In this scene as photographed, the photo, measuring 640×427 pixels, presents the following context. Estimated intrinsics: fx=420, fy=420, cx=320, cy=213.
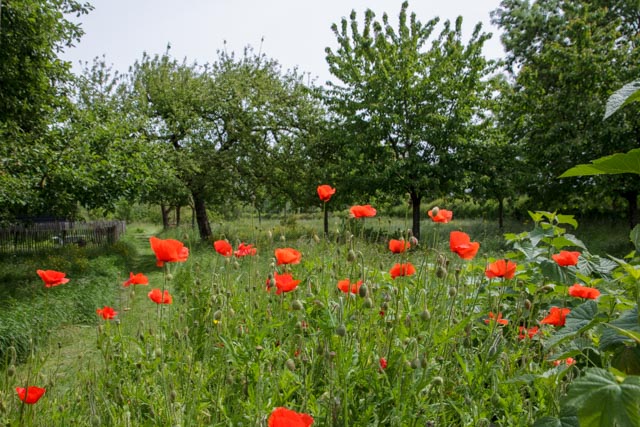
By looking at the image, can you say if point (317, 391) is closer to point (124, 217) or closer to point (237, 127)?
point (237, 127)

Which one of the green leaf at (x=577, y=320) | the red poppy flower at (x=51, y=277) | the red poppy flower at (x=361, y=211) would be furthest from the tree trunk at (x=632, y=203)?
the red poppy flower at (x=51, y=277)

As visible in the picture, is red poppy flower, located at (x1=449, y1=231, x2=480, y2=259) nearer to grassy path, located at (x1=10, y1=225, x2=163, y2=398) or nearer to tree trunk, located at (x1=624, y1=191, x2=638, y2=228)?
grassy path, located at (x1=10, y1=225, x2=163, y2=398)

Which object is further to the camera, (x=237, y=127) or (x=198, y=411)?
(x=237, y=127)

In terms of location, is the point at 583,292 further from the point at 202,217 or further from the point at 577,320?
the point at 202,217

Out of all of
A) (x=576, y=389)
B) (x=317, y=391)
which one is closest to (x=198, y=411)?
(x=317, y=391)

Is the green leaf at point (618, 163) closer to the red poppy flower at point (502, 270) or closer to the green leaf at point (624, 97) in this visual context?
the green leaf at point (624, 97)

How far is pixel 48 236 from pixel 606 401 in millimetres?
17429

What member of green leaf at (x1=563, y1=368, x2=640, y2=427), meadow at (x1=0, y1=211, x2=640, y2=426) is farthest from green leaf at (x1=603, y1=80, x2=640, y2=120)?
green leaf at (x1=563, y1=368, x2=640, y2=427)

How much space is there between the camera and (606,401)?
72cm

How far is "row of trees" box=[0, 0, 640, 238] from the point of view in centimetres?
828

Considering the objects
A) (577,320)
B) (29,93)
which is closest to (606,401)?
(577,320)

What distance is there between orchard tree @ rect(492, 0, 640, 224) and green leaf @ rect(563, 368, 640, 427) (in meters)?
10.9

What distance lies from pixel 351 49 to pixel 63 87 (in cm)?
829

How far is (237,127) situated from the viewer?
1532 centimetres
